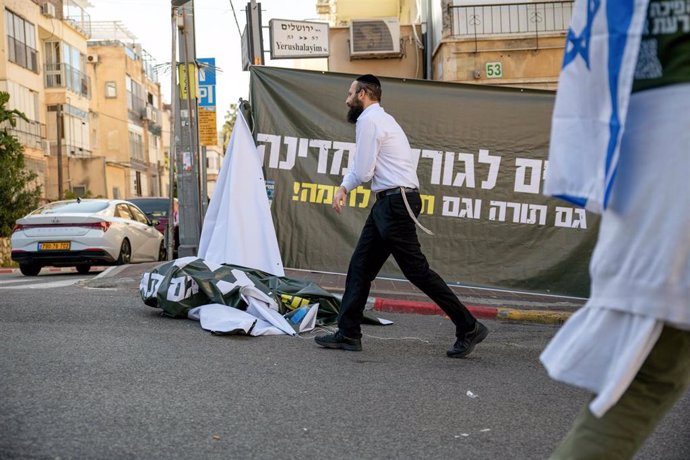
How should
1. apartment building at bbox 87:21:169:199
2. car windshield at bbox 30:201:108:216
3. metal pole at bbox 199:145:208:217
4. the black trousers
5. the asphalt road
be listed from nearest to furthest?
the asphalt road, the black trousers, metal pole at bbox 199:145:208:217, car windshield at bbox 30:201:108:216, apartment building at bbox 87:21:169:199

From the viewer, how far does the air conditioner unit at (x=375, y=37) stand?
1712 centimetres

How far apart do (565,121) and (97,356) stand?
12.6ft

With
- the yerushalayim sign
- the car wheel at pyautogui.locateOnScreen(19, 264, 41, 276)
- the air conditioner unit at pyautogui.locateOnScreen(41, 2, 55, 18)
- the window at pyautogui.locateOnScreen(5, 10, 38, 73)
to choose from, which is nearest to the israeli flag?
the yerushalayim sign

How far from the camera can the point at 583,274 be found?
884 centimetres

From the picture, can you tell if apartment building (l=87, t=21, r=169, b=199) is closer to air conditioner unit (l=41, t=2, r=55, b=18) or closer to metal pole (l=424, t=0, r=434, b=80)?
air conditioner unit (l=41, t=2, r=55, b=18)

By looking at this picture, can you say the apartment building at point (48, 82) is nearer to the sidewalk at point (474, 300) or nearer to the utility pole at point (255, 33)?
the utility pole at point (255, 33)

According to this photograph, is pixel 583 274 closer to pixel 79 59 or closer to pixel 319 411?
pixel 319 411

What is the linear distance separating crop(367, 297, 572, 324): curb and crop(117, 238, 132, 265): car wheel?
273 inches

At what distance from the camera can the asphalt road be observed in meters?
3.39

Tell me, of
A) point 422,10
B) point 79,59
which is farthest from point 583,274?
point 79,59

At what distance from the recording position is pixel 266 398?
13.7 feet

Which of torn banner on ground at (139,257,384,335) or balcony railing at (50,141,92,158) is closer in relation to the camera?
torn banner on ground at (139,257,384,335)

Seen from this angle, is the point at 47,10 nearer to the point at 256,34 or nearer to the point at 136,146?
the point at 136,146

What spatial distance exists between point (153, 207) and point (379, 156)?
15543 millimetres
